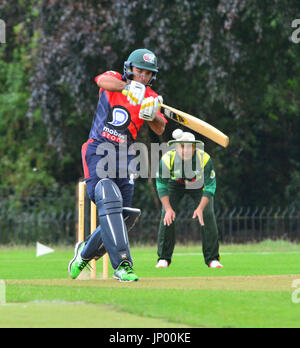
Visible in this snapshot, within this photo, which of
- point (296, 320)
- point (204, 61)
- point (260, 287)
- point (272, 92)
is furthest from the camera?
point (272, 92)

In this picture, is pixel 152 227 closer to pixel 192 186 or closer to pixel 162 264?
pixel 162 264

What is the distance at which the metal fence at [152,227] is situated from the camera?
1745cm

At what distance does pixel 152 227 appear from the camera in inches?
709

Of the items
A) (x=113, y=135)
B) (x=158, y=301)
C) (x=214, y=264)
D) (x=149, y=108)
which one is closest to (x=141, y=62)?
(x=149, y=108)

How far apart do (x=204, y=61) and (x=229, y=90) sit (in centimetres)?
105

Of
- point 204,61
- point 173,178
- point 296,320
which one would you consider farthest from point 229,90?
point 296,320

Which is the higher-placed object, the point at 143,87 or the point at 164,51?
the point at 164,51

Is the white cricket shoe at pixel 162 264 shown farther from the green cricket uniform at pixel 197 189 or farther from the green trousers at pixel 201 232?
the green cricket uniform at pixel 197 189

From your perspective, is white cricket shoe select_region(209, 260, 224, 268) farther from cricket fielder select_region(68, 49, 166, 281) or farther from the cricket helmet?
the cricket helmet

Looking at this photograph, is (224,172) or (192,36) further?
(224,172)

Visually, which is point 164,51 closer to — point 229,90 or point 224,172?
point 229,90

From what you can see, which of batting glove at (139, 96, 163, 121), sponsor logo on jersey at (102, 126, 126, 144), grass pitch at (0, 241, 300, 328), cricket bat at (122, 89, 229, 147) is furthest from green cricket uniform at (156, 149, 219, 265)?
batting glove at (139, 96, 163, 121)

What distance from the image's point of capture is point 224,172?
19.7 meters

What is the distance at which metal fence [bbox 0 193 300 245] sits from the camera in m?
17.5
